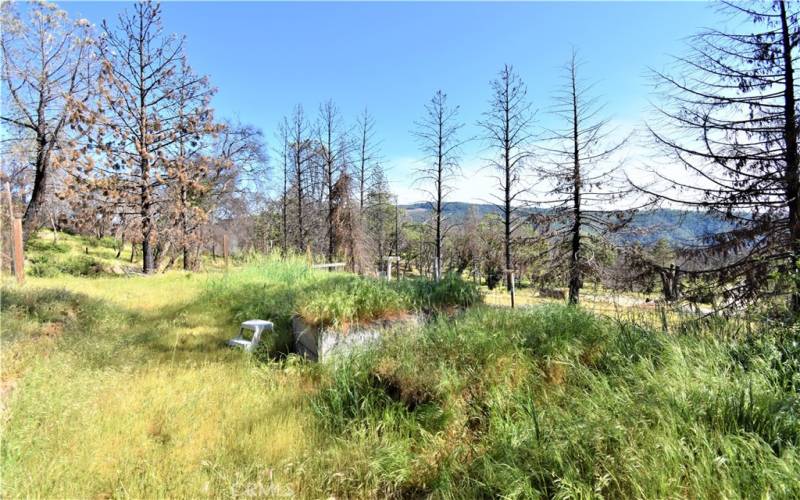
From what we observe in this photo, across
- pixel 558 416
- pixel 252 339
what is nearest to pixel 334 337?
pixel 252 339

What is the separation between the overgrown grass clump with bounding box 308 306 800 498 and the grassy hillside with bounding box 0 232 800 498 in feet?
0.04

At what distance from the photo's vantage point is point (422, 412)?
2.93 metres

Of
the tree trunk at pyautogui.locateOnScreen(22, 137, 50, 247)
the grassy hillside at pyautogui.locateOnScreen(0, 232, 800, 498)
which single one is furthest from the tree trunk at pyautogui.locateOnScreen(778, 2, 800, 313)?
the tree trunk at pyautogui.locateOnScreen(22, 137, 50, 247)

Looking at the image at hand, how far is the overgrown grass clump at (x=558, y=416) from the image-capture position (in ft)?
5.54

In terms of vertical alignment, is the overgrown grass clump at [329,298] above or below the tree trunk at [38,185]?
below

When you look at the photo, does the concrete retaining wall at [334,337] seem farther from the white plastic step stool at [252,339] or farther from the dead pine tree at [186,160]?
the dead pine tree at [186,160]

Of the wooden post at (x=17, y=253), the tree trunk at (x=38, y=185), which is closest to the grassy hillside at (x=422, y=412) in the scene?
the wooden post at (x=17, y=253)

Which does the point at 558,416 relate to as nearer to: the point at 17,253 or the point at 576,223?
the point at 576,223

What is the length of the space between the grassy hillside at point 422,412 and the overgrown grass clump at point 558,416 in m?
0.01

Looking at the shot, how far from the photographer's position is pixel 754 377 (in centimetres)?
220

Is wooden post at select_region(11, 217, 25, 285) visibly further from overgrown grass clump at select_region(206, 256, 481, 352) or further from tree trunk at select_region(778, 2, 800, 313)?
tree trunk at select_region(778, 2, 800, 313)

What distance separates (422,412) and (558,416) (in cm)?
108

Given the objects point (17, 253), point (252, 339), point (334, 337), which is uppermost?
point (17, 253)

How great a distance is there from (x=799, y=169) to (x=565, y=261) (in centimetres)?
508
